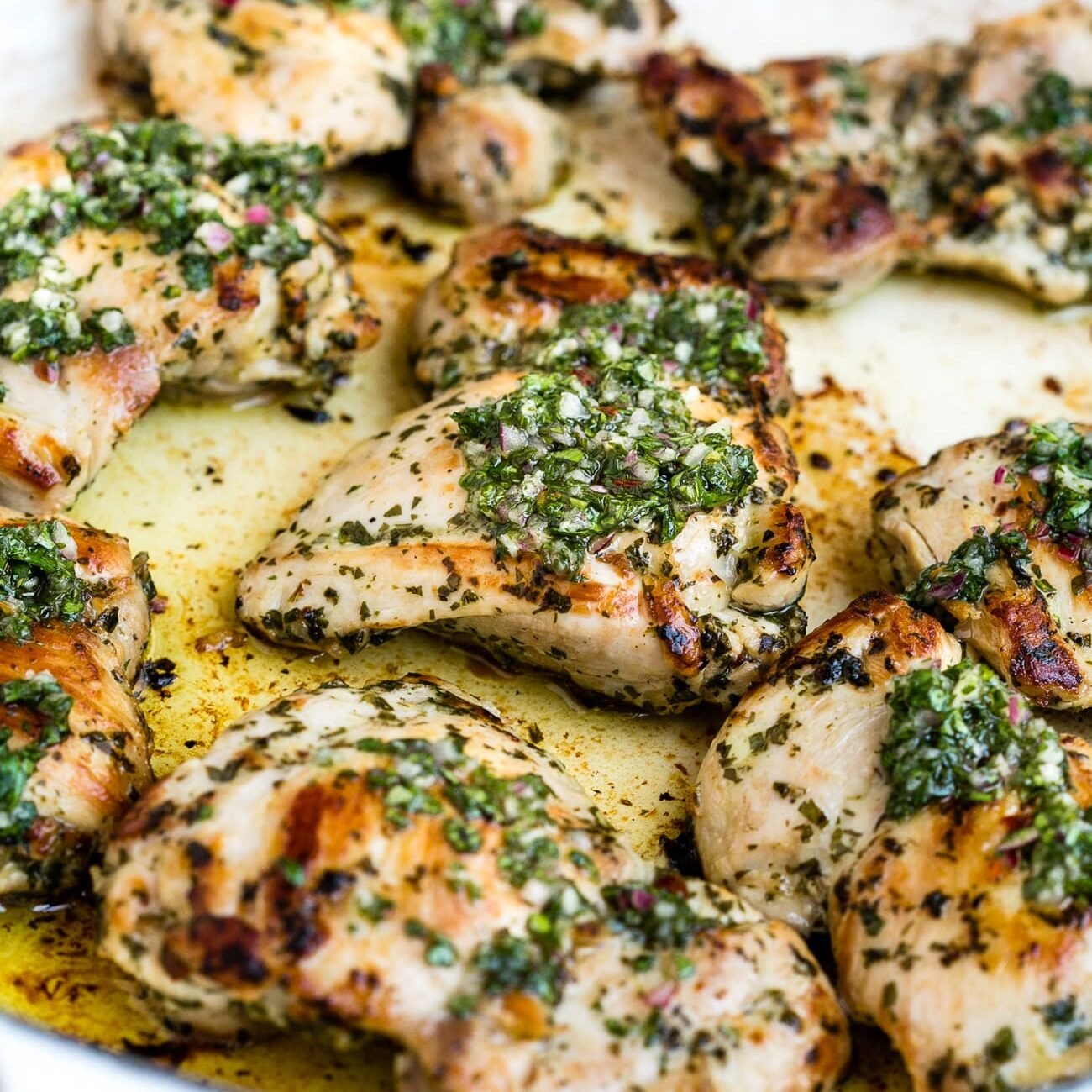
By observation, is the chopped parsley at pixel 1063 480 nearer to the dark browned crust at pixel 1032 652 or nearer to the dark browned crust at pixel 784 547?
the dark browned crust at pixel 1032 652

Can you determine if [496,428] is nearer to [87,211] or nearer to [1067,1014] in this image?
[87,211]

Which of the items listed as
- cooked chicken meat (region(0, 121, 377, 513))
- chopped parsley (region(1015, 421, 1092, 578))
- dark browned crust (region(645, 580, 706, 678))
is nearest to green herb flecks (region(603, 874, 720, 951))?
dark browned crust (region(645, 580, 706, 678))

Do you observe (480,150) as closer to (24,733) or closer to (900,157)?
(900,157)

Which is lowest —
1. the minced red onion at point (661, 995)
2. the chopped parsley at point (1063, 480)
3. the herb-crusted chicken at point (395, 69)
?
the minced red onion at point (661, 995)

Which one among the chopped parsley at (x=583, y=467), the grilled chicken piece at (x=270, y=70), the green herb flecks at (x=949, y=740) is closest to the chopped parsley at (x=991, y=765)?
the green herb flecks at (x=949, y=740)

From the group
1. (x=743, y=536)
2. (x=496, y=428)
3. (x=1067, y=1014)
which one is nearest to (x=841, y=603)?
(x=743, y=536)

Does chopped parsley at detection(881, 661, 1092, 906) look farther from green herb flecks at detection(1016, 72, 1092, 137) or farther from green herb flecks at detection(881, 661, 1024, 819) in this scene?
green herb flecks at detection(1016, 72, 1092, 137)

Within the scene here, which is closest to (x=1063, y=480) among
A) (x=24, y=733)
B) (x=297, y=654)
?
(x=297, y=654)
